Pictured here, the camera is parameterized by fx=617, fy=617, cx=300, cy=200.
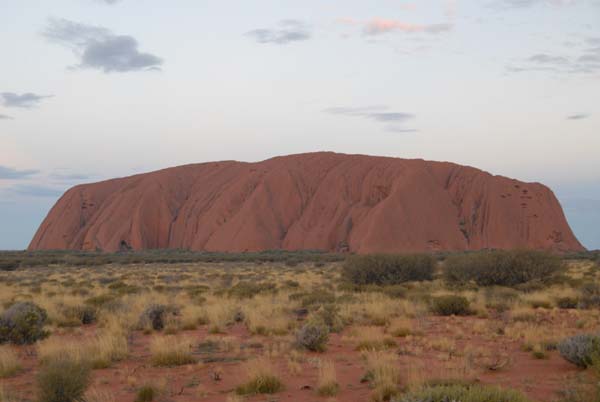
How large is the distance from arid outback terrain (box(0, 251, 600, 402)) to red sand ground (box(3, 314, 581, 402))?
0.03 metres

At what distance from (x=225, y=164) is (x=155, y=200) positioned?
1299 centimetres

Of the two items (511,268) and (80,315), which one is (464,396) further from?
(511,268)

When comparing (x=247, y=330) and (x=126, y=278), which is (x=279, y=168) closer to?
(x=126, y=278)

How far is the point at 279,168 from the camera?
7875 cm

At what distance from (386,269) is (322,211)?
48.1 metres

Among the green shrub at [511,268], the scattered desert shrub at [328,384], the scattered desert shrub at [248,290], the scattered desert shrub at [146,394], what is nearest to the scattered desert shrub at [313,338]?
the scattered desert shrub at [328,384]

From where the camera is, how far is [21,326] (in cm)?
1182

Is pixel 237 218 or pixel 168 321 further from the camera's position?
pixel 237 218

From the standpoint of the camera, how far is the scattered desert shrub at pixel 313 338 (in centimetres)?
1056

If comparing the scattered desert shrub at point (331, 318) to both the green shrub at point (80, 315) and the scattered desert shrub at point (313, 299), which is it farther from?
the green shrub at point (80, 315)

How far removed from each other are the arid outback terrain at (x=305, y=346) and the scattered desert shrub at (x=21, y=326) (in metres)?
0.02

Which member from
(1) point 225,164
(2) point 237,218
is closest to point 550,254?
(2) point 237,218

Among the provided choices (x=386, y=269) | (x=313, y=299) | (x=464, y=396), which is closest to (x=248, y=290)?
(x=313, y=299)

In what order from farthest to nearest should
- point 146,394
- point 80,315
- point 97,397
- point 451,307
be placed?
point 451,307 → point 80,315 → point 146,394 → point 97,397
